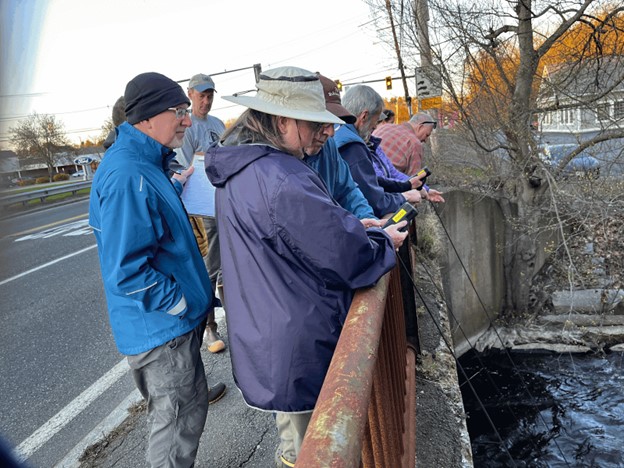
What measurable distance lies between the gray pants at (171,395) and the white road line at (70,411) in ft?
3.82

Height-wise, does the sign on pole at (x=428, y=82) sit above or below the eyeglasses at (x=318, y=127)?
above

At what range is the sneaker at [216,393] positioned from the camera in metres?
3.00

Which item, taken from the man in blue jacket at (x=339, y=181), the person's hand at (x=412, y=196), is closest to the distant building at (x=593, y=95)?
the person's hand at (x=412, y=196)

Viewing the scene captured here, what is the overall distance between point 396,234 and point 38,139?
1650 millimetres

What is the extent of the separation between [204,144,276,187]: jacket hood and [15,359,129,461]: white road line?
2.13 metres

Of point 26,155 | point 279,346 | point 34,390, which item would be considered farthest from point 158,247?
point 34,390

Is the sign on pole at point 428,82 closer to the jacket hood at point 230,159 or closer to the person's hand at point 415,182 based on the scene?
the person's hand at point 415,182

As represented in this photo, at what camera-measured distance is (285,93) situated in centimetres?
178

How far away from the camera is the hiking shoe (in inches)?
143

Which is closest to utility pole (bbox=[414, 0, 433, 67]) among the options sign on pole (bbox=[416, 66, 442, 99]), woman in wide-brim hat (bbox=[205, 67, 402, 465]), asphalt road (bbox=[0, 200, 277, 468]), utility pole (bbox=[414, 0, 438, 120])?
utility pole (bbox=[414, 0, 438, 120])

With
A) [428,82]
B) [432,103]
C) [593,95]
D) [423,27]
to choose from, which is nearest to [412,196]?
[423,27]

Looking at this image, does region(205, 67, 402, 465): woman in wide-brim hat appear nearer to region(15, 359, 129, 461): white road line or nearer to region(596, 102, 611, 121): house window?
region(15, 359, 129, 461): white road line

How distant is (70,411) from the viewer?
10.8ft

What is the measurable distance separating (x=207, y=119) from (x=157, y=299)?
2251mm
